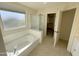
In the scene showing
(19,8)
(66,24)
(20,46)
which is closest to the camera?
(20,46)

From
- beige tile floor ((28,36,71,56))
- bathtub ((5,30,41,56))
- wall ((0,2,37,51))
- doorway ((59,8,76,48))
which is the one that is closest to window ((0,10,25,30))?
wall ((0,2,37,51))

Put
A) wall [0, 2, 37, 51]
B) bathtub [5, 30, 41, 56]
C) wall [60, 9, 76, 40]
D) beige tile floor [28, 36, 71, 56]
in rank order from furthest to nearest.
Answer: wall [60, 9, 76, 40] → beige tile floor [28, 36, 71, 56] → wall [0, 2, 37, 51] → bathtub [5, 30, 41, 56]

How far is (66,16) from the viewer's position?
382 centimetres

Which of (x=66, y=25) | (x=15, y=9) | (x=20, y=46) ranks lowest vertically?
(x=20, y=46)

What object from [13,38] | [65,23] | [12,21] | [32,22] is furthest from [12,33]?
[65,23]

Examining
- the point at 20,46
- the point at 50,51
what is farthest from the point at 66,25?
the point at 20,46

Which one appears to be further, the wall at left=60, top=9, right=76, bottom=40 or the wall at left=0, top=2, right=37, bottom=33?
the wall at left=60, top=9, right=76, bottom=40

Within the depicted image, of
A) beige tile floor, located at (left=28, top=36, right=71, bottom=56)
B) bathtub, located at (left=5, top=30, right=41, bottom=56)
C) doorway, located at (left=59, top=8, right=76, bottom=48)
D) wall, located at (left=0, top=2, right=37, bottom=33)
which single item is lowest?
beige tile floor, located at (left=28, top=36, right=71, bottom=56)

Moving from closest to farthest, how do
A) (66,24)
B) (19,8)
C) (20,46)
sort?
(20,46), (19,8), (66,24)

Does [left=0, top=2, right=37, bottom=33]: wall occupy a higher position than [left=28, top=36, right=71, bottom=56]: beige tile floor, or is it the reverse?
[left=0, top=2, right=37, bottom=33]: wall

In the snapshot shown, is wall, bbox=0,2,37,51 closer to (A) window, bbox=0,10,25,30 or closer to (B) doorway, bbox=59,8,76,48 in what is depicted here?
(A) window, bbox=0,10,25,30

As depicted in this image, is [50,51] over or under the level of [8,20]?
under

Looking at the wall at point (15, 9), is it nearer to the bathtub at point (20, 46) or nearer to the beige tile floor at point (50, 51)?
the bathtub at point (20, 46)

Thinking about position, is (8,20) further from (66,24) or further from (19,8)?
(66,24)
